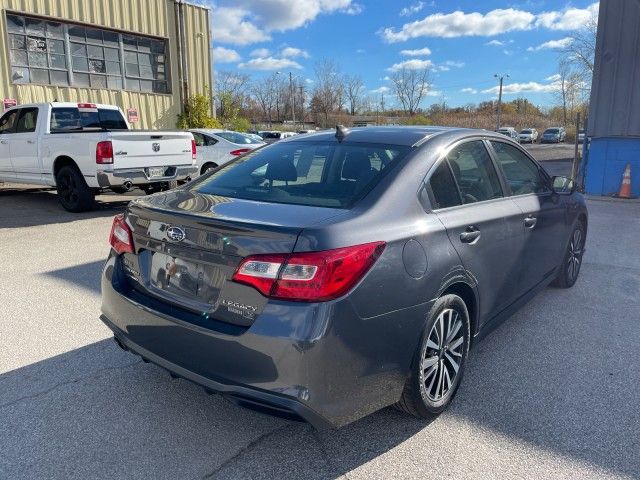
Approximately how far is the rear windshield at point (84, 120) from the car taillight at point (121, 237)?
7607mm

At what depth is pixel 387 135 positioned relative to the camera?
10.8 feet

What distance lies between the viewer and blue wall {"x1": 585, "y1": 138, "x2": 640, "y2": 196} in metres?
11.4

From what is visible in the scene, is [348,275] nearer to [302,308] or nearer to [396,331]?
[302,308]

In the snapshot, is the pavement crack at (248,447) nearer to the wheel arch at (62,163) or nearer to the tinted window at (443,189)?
the tinted window at (443,189)

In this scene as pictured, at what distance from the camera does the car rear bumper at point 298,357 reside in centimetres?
216

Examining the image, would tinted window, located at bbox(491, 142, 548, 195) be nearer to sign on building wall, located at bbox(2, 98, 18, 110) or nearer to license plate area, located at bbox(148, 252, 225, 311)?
license plate area, located at bbox(148, 252, 225, 311)

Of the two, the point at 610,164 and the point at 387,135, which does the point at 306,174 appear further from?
the point at 610,164

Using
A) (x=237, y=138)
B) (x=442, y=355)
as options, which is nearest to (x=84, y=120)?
(x=237, y=138)

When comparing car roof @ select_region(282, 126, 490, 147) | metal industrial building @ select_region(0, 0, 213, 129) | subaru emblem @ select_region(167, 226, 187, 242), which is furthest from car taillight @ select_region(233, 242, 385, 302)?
metal industrial building @ select_region(0, 0, 213, 129)

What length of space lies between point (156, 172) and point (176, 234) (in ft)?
23.0

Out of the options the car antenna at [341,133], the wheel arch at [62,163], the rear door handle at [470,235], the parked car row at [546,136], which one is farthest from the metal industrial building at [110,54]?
the parked car row at [546,136]

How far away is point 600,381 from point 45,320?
13.4ft

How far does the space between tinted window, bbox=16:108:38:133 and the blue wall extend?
1167cm

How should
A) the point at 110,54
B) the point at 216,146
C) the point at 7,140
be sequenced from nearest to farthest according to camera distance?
1. the point at 7,140
2. the point at 216,146
3. the point at 110,54
